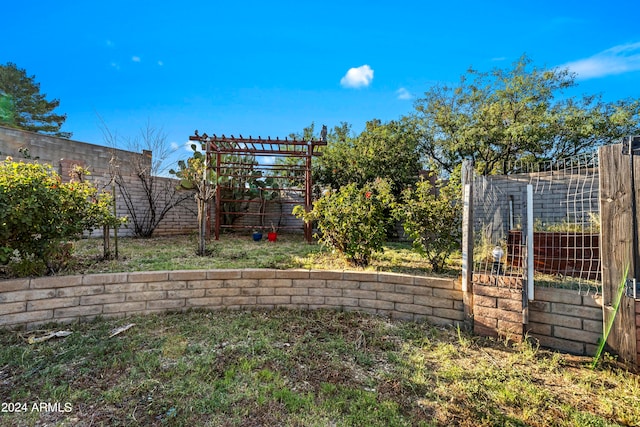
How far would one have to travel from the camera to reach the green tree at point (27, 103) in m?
12.3

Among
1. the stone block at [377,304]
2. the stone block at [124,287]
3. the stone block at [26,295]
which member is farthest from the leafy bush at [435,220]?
the stone block at [26,295]

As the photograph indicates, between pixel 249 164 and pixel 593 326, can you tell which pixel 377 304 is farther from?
pixel 249 164

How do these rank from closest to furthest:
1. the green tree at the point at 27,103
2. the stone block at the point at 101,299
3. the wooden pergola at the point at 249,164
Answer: the stone block at the point at 101,299, the wooden pergola at the point at 249,164, the green tree at the point at 27,103

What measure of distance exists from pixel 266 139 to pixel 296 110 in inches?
135

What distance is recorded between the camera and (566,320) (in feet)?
7.54

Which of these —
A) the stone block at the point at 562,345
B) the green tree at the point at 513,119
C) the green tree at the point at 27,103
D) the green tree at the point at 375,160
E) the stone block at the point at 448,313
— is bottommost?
the stone block at the point at 562,345

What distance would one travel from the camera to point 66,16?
551 cm

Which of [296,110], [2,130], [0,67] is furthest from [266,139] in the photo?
[0,67]

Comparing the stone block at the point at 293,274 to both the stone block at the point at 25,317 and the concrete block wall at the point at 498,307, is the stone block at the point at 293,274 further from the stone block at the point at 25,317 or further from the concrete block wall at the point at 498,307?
the stone block at the point at 25,317

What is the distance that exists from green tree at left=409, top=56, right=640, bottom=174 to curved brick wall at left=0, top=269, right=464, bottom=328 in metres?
6.20

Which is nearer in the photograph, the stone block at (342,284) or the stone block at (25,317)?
the stone block at (25,317)

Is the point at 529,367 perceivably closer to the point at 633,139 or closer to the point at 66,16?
the point at 633,139

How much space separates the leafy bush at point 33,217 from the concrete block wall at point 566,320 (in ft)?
14.5

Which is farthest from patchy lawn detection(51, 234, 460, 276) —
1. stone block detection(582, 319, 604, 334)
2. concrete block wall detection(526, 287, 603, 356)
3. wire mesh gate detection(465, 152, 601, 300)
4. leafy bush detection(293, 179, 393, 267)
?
stone block detection(582, 319, 604, 334)
